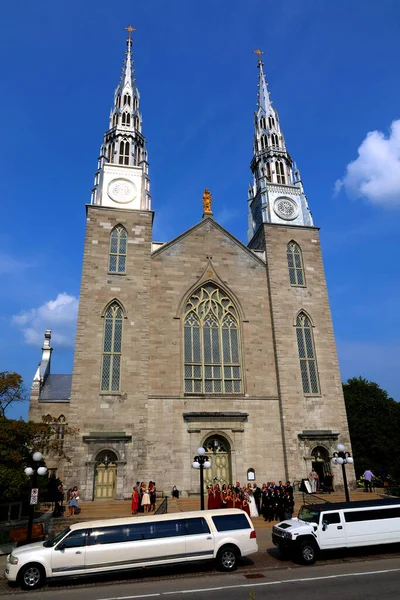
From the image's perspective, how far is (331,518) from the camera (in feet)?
42.0

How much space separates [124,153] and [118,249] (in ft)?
29.7

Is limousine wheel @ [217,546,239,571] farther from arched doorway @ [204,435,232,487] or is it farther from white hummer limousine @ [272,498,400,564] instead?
arched doorway @ [204,435,232,487]

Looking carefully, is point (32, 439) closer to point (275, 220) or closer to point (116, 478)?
point (116, 478)

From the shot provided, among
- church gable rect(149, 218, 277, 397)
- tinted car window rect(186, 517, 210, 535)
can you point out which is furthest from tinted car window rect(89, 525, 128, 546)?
church gable rect(149, 218, 277, 397)

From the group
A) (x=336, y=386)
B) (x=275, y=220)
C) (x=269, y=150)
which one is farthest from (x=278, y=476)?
(x=269, y=150)

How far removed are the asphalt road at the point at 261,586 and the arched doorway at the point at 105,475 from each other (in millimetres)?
12480

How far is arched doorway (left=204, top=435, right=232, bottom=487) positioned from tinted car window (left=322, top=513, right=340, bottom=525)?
13.0m

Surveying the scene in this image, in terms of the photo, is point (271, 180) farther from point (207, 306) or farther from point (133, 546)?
point (133, 546)

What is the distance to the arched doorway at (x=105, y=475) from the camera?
23.2 metres

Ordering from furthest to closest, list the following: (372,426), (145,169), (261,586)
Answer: (372,426) → (145,169) → (261,586)

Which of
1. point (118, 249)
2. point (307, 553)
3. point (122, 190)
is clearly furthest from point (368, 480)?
point (122, 190)

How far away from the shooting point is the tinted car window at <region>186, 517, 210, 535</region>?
1168 centimetres

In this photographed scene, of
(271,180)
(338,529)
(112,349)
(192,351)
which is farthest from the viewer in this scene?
(271,180)

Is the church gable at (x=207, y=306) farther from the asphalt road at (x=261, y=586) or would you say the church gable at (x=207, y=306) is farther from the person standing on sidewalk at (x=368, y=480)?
the asphalt road at (x=261, y=586)
